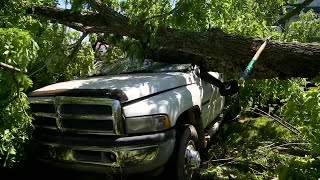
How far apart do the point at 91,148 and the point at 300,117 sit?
83.9 inches

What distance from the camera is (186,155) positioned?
4043 mm

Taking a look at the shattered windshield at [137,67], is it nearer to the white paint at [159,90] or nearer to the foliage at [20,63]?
the white paint at [159,90]

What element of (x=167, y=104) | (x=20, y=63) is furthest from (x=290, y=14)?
(x=20, y=63)

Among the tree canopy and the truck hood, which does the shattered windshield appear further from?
the truck hood

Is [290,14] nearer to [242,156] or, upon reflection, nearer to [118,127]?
[242,156]

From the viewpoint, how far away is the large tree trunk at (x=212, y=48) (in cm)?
459

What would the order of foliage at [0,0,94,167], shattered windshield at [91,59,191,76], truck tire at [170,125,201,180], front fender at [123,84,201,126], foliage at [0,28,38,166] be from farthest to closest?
shattered windshield at [91,59,191,76], truck tire at [170,125,201,180], front fender at [123,84,201,126], foliage at [0,28,38,166], foliage at [0,0,94,167]

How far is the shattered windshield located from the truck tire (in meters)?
1.21

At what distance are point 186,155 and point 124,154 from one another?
34.4 inches

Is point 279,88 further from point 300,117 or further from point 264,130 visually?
point 300,117

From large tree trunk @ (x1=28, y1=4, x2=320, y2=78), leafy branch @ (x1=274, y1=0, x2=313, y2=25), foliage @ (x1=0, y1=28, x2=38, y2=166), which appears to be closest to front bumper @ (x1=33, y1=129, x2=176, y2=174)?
foliage @ (x1=0, y1=28, x2=38, y2=166)

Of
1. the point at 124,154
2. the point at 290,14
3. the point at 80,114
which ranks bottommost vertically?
the point at 124,154

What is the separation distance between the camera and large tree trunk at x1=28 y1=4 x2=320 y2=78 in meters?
4.59

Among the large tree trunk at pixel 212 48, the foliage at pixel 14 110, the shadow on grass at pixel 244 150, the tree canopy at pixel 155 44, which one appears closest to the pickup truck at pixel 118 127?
the foliage at pixel 14 110
